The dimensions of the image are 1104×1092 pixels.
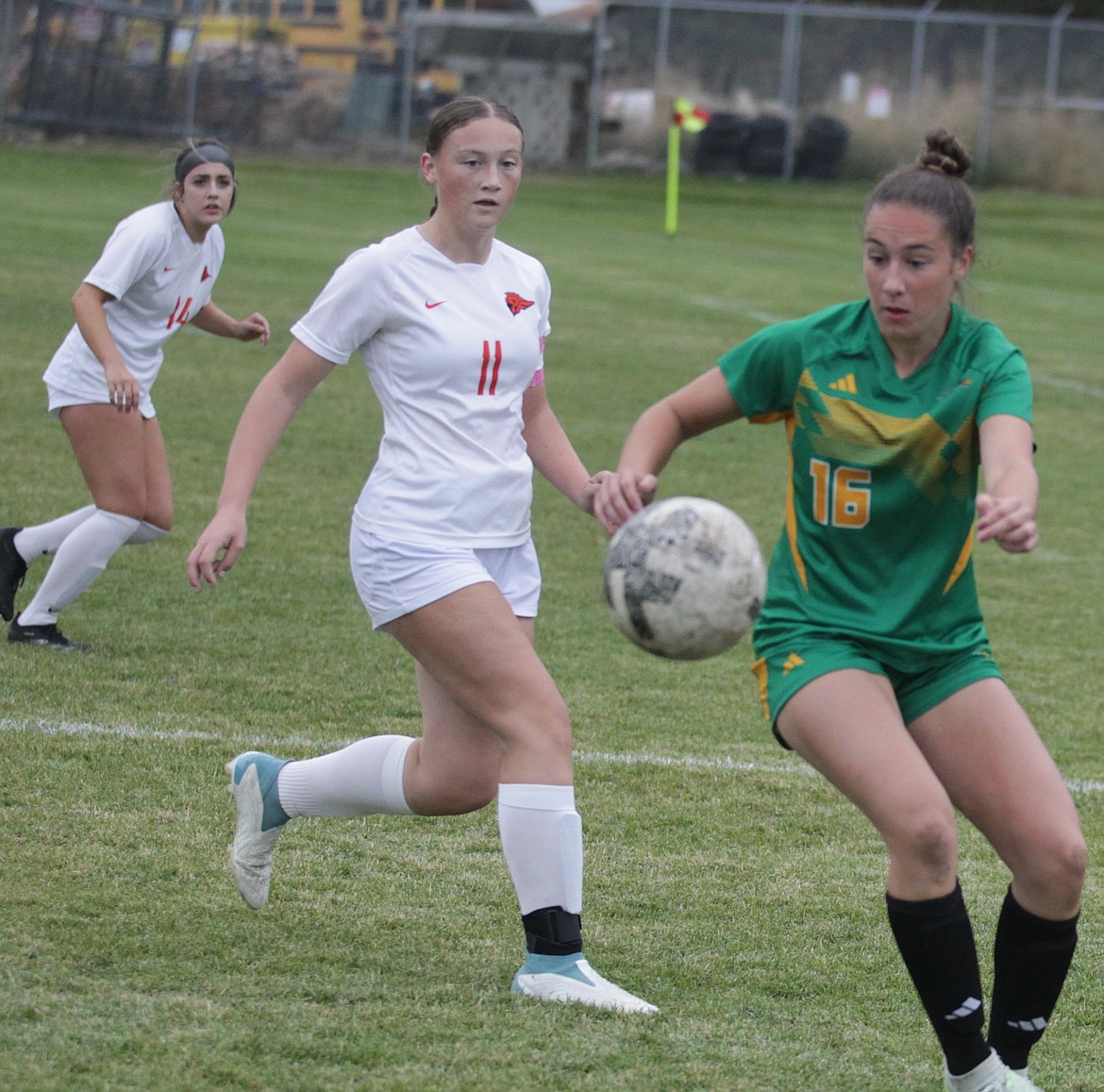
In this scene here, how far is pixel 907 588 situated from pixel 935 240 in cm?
72

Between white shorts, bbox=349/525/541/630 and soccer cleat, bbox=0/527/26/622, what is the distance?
3.58 metres

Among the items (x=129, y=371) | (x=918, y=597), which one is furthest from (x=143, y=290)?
(x=918, y=597)

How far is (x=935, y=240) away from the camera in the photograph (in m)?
3.76

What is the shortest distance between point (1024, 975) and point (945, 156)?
1.77 meters

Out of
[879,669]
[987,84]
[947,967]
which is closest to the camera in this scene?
[947,967]

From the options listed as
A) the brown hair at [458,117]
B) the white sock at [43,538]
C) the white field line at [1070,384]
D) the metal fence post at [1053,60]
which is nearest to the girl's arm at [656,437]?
the brown hair at [458,117]

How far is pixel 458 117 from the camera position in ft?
14.7

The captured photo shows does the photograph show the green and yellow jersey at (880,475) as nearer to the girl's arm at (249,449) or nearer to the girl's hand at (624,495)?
the girl's hand at (624,495)

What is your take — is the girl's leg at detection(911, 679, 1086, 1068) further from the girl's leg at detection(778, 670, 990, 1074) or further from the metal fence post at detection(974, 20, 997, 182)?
the metal fence post at detection(974, 20, 997, 182)

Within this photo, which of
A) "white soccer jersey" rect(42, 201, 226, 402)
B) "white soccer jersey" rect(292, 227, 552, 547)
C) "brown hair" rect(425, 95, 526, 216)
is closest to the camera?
"white soccer jersey" rect(292, 227, 552, 547)

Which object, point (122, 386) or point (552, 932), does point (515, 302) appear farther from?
point (122, 386)

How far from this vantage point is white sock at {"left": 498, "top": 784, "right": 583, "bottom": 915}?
4234mm

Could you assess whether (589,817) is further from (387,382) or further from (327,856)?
(387,382)

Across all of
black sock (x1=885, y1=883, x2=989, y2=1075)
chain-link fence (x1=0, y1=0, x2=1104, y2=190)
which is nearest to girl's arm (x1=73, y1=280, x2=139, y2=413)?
black sock (x1=885, y1=883, x2=989, y2=1075)
